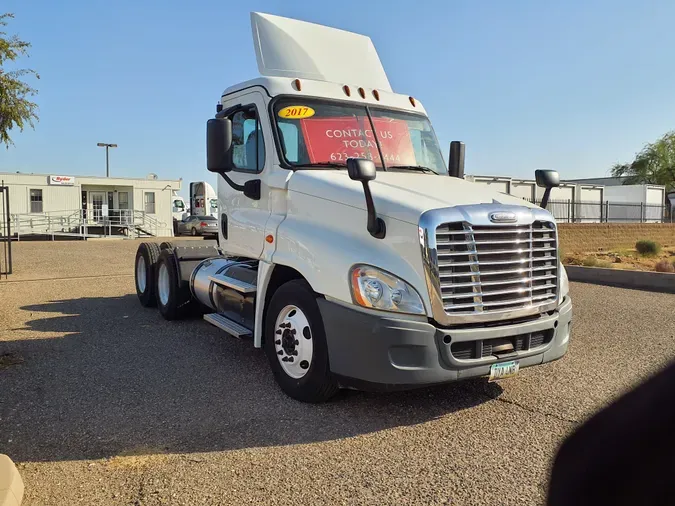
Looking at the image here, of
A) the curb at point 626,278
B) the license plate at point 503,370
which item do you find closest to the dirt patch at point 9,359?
the license plate at point 503,370

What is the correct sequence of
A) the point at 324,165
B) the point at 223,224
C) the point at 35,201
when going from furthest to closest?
the point at 35,201 < the point at 223,224 < the point at 324,165

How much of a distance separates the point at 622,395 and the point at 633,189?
4345 cm

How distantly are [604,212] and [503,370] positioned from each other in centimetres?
2234

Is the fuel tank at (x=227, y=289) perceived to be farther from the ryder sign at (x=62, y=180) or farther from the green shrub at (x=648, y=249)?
the ryder sign at (x=62, y=180)

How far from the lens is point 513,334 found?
437 cm

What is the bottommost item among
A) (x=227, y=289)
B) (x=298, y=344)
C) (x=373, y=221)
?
(x=298, y=344)

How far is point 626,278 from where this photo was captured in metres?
12.6

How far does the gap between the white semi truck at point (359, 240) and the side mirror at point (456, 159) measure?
0.04 feet

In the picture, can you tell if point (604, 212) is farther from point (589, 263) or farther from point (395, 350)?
point (395, 350)

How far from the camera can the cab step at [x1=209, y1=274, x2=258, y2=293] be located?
5724 mm

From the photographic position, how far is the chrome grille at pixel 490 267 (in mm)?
4180

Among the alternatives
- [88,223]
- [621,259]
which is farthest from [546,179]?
[88,223]

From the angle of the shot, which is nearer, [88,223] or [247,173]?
[247,173]

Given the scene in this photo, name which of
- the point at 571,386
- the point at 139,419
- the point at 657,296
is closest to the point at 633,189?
the point at 657,296
